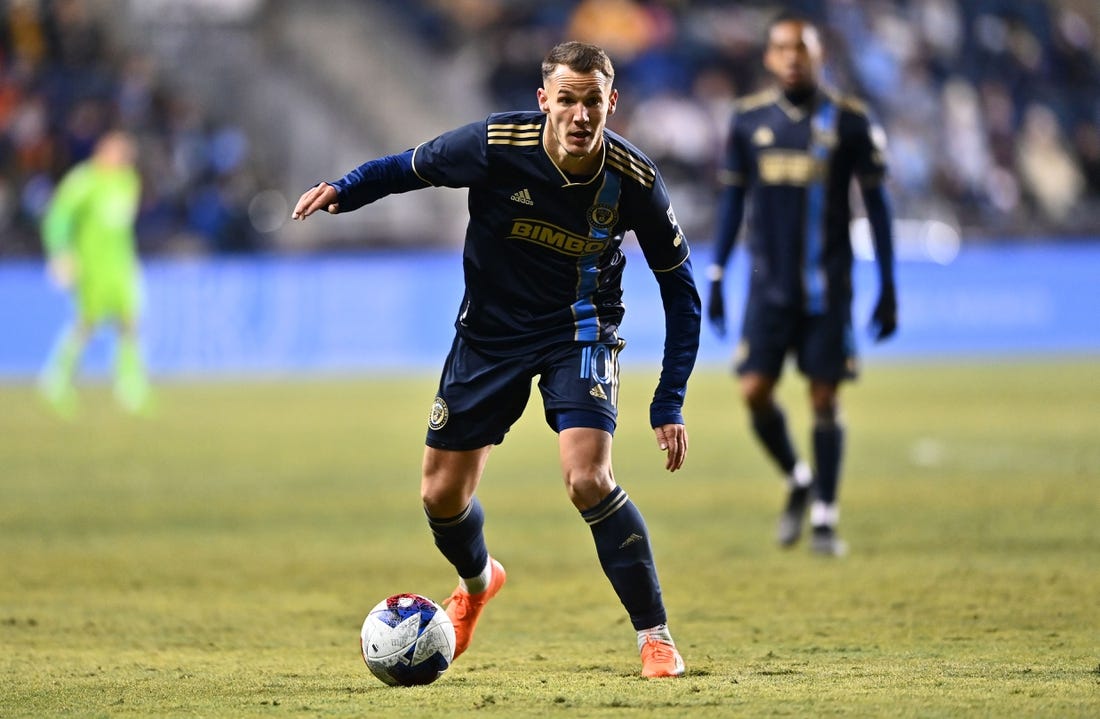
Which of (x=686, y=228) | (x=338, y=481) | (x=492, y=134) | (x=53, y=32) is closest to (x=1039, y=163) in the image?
(x=686, y=228)

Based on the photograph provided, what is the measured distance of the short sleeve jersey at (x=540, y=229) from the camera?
558 centimetres

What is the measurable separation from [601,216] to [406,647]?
60.0 inches

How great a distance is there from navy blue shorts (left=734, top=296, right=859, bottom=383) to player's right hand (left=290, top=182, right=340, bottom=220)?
4054 millimetres

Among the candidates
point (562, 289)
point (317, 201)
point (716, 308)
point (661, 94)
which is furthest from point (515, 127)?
point (661, 94)

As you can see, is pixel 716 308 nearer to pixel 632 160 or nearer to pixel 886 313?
pixel 886 313

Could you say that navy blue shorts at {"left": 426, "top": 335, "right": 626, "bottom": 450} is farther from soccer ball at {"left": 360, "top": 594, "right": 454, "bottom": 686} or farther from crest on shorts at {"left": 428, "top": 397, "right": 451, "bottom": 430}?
soccer ball at {"left": 360, "top": 594, "right": 454, "bottom": 686}

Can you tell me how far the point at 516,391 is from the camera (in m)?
5.81

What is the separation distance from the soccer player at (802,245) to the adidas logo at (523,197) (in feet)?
11.3

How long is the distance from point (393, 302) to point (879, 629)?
1600 cm

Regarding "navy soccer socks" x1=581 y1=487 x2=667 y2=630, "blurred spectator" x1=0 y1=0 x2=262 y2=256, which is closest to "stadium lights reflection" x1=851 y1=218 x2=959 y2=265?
"blurred spectator" x1=0 y1=0 x2=262 y2=256

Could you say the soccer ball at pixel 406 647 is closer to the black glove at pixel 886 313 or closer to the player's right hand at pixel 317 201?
the player's right hand at pixel 317 201

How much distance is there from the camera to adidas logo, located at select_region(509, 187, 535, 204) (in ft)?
18.4

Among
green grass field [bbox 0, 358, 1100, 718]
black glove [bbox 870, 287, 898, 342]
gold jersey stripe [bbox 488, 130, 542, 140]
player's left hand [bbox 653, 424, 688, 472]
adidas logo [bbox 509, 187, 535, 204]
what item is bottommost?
green grass field [bbox 0, 358, 1100, 718]

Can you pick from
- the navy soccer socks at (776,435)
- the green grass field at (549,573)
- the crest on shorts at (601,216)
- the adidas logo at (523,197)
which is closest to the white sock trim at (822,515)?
the green grass field at (549,573)
